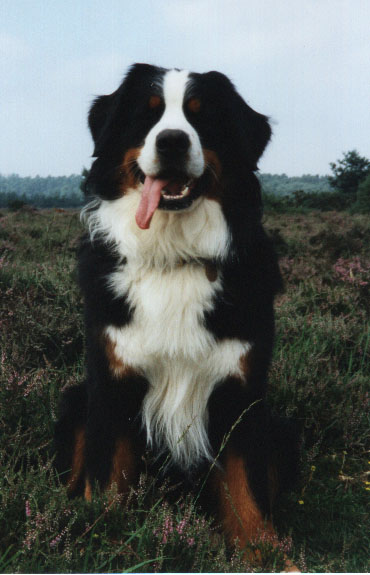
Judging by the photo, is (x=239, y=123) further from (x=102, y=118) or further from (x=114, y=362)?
(x=114, y=362)

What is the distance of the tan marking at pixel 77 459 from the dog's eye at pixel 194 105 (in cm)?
147

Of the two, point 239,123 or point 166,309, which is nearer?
point 166,309

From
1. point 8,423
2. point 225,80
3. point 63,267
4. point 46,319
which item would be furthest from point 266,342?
point 63,267

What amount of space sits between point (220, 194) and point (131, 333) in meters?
0.68

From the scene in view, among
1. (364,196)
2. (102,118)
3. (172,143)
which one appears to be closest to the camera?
(172,143)

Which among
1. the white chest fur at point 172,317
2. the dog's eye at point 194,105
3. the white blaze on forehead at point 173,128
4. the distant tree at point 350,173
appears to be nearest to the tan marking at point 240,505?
the white chest fur at point 172,317

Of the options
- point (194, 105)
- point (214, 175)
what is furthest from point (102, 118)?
point (214, 175)

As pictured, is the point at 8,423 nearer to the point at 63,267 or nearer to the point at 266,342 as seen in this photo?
the point at 266,342

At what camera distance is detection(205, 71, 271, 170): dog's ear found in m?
2.31

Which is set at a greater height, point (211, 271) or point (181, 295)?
point (211, 271)

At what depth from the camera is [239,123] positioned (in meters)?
2.33

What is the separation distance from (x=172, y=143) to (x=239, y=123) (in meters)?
0.43

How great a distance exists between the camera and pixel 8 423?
2660mm

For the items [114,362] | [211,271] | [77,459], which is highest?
[211,271]
